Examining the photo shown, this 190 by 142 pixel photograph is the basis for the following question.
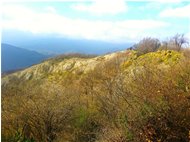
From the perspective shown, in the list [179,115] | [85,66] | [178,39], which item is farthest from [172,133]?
[85,66]

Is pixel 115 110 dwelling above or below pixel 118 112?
below

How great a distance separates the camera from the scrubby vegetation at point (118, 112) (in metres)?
14.4

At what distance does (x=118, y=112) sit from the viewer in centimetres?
1984

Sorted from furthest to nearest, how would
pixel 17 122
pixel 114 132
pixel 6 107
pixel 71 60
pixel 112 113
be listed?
1. pixel 71 60
2. pixel 6 107
3. pixel 17 122
4. pixel 112 113
5. pixel 114 132

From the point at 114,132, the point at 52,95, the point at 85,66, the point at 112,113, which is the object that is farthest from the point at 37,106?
the point at 85,66

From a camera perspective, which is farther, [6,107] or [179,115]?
[6,107]

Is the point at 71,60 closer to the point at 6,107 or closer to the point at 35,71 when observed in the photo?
the point at 35,71

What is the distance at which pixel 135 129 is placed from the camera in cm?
1477

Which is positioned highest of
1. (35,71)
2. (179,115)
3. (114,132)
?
(179,115)

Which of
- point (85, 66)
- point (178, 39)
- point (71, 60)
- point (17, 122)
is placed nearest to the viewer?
point (17, 122)

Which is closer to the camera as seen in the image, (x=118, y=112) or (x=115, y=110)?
(x=118, y=112)

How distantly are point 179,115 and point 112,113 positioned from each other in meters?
8.91

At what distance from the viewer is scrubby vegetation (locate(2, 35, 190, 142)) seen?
14.4 metres

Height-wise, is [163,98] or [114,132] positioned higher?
[163,98]
